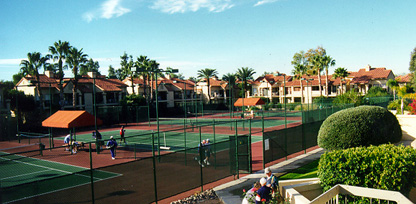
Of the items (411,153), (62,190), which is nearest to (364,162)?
(411,153)

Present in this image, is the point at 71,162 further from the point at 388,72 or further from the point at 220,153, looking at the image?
the point at 388,72

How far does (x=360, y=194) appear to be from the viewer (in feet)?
25.3

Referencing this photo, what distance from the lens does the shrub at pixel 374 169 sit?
8.51 metres

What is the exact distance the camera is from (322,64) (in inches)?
2968

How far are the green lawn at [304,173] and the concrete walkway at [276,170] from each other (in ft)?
1.29

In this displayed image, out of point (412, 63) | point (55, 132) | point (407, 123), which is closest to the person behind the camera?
point (407, 123)

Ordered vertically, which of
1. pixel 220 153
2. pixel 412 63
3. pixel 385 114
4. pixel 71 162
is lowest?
pixel 71 162

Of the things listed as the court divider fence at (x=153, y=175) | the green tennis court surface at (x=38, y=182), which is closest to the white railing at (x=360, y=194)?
the court divider fence at (x=153, y=175)

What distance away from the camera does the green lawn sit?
13759 millimetres

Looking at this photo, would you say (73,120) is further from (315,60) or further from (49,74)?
(315,60)

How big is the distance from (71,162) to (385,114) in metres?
→ 18.7

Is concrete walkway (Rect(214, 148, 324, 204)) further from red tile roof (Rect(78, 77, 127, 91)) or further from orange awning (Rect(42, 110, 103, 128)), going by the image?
red tile roof (Rect(78, 77, 127, 91))

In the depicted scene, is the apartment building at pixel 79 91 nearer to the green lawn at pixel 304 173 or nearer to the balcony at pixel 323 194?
the green lawn at pixel 304 173

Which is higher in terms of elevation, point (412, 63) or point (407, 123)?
point (412, 63)
